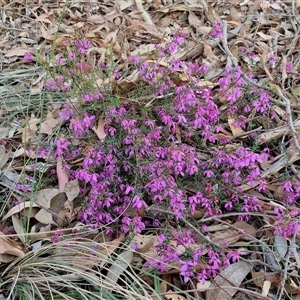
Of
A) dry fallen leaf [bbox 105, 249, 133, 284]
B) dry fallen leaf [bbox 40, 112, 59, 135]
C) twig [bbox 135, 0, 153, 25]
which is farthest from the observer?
twig [bbox 135, 0, 153, 25]

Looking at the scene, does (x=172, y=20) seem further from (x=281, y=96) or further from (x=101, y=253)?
(x=101, y=253)

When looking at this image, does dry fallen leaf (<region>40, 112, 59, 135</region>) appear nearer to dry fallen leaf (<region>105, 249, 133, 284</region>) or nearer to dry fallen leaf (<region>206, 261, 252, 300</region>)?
dry fallen leaf (<region>105, 249, 133, 284</region>)

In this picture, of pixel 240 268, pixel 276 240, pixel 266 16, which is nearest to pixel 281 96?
pixel 276 240

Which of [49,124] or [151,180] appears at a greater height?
[151,180]

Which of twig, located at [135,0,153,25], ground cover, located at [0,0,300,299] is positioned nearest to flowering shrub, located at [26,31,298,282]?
ground cover, located at [0,0,300,299]

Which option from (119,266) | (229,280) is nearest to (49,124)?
(119,266)

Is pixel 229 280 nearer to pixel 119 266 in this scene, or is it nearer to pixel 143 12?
pixel 119 266

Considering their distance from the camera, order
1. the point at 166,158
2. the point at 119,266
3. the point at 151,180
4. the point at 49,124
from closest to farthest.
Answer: the point at 119,266 < the point at 151,180 < the point at 166,158 < the point at 49,124

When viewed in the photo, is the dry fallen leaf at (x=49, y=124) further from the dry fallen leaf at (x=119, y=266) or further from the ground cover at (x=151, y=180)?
the dry fallen leaf at (x=119, y=266)

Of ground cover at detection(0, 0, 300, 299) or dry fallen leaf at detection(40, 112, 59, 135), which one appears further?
dry fallen leaf at detection(40, 112, 59, 135)
